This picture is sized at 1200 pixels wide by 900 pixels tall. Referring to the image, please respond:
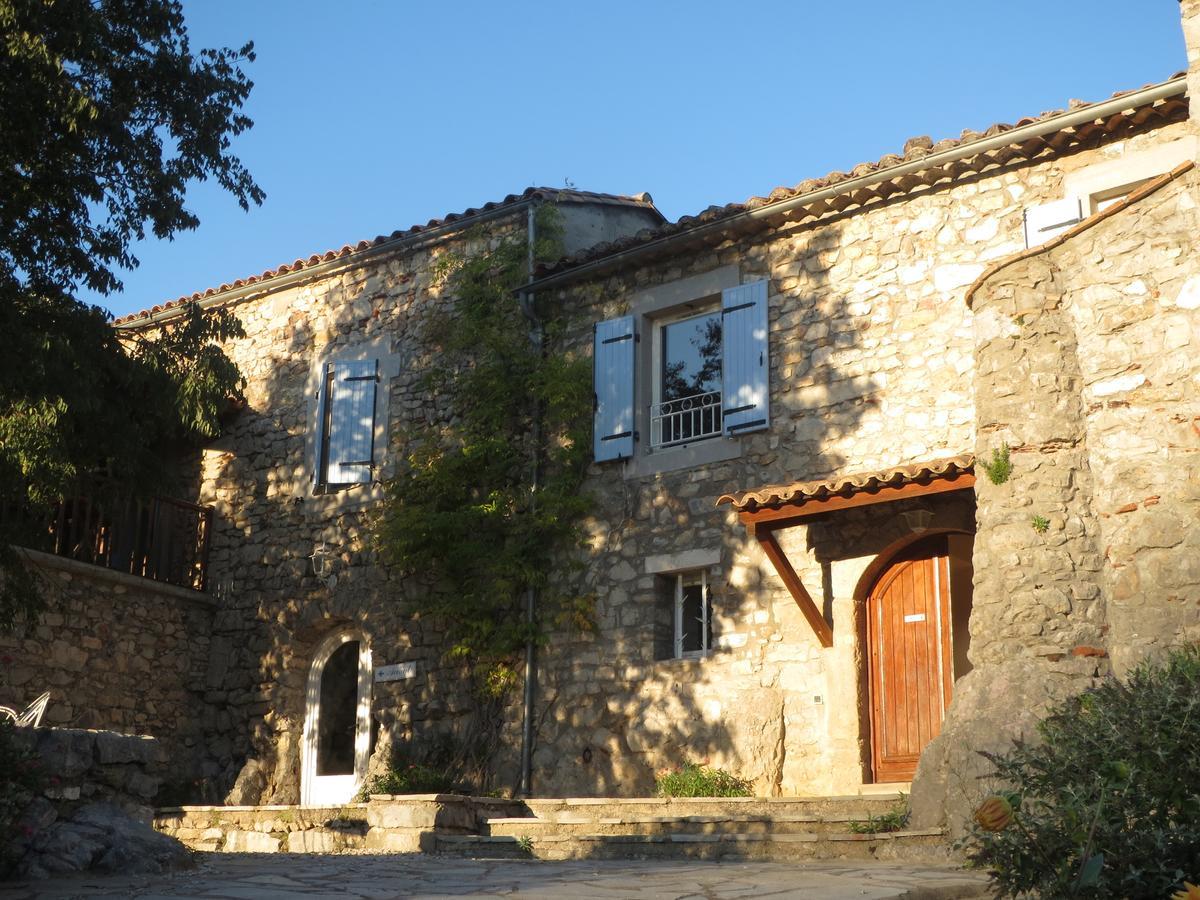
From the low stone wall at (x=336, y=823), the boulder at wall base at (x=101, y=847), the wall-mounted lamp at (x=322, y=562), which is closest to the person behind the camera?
the boulder at wall base at (x=101, y=847)

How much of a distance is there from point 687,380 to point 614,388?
64 cm

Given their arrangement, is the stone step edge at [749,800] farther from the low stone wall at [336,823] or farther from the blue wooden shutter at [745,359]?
the blue wooden shutter at [745,359]

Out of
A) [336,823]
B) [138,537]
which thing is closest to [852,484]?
[336,823]

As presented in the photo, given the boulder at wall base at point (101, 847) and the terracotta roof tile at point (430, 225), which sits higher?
the terracotta roof tile at point (430, 225)

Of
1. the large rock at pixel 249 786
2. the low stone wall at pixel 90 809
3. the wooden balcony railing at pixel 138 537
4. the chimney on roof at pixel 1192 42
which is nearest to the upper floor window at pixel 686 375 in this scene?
the chimney on roof at pixel 1192 42

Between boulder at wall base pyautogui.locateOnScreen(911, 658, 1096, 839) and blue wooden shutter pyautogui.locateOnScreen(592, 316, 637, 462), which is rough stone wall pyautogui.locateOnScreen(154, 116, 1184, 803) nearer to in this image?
blue wooden shutter pyautogui.locateOnScreen(592, 316, 637, 462)

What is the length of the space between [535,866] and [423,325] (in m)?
7.16

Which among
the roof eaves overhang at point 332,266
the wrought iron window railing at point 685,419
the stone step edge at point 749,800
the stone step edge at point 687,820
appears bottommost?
the stone step edge at point 687,820

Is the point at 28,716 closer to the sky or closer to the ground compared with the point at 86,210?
closer to the ground

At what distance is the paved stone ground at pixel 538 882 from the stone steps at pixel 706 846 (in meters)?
0.33

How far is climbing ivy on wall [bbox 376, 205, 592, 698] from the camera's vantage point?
11133mm

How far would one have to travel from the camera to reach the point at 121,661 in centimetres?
1229

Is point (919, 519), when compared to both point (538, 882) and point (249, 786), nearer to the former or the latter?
point (538, 882)

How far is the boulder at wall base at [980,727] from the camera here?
20.9 ft
